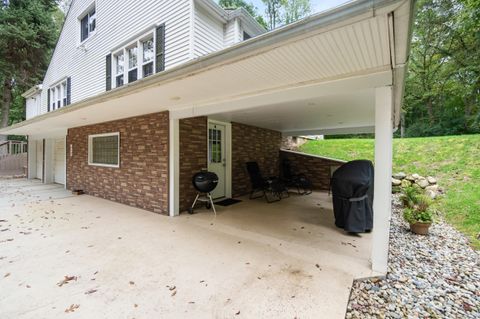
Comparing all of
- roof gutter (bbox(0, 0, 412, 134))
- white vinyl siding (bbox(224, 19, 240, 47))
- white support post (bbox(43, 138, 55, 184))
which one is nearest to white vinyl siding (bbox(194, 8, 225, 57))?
white vinyl siding (bbox(224, 19, 240, 47))

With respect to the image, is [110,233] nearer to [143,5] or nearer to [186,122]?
[186,122]

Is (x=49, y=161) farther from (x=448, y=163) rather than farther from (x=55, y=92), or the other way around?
(x=448, y=163)

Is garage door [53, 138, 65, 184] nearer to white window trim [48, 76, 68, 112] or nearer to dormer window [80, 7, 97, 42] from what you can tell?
white window trim [48, 76, 68, 112]

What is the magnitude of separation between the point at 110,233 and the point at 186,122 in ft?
8.62

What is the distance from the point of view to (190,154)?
5160 millimetres

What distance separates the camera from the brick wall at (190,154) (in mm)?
4997

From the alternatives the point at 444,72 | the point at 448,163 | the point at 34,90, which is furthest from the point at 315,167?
the point at 34,90

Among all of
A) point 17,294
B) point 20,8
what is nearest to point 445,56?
point 17,294

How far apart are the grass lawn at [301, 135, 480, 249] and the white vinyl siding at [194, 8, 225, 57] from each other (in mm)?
6872

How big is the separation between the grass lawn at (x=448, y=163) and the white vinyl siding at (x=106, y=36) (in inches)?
286

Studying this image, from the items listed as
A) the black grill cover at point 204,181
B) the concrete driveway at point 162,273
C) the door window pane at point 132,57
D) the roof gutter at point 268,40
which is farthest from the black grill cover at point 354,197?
the door window pane at point 132,57

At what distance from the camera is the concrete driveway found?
1.95 m

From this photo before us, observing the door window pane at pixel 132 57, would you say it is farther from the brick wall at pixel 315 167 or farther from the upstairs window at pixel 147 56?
the brick wall at pixel 315 167

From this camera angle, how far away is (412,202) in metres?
4.26
